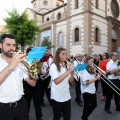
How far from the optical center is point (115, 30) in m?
30.0

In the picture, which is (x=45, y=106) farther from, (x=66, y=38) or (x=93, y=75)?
(x=66, y=38)

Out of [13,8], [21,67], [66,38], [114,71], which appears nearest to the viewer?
[21,67]

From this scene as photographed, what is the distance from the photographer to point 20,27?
23.6 m

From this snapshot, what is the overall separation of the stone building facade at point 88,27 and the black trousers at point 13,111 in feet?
70.2

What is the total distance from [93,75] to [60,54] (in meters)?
1.33

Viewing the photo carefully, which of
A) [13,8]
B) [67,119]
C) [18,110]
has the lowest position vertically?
[67,119]

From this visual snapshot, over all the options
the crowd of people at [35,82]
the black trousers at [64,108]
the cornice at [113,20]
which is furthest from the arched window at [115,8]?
the black trousers at [64,108]

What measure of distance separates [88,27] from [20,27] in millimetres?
8105

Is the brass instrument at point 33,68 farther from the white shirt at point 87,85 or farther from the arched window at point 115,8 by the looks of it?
the arched window at point 115,8

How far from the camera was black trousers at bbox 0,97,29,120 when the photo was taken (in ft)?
9.49

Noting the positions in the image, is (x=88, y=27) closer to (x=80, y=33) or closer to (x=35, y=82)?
(x=80, y=33)

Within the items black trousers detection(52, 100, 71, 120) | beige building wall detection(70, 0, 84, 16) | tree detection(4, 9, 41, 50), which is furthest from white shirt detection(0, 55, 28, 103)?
beige building wall detection(70, 0, 84, 16)

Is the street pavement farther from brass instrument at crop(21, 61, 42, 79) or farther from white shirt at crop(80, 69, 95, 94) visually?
brass instrument at crop(21, 61, 42, 79)

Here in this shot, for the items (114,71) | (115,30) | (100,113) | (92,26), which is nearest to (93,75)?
(114,71)
